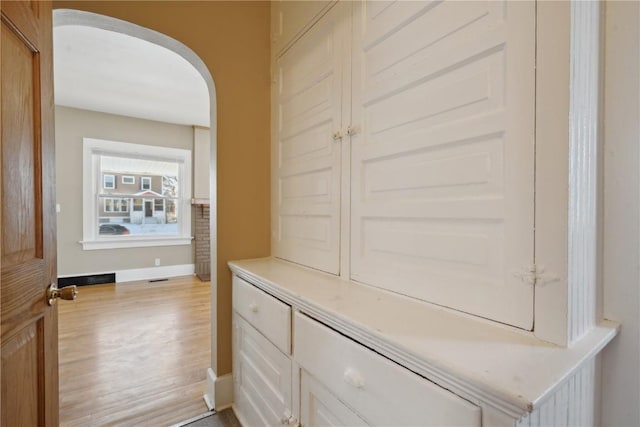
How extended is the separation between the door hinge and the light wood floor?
1.82 metres

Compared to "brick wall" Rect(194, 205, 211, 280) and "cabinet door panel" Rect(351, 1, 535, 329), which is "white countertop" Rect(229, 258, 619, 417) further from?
"brick wall" Rect(194, 205, 211, 280)

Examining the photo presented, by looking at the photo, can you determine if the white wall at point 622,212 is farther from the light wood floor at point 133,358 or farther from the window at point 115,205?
the window at point 115,205

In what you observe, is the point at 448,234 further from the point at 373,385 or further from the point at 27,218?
the point at 27,218

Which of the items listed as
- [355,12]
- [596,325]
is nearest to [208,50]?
[355,12]

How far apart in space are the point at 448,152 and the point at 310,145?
2.63 feet

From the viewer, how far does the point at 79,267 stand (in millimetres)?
4230

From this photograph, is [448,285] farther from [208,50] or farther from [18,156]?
[208,50]

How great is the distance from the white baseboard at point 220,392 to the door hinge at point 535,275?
164 centimetres

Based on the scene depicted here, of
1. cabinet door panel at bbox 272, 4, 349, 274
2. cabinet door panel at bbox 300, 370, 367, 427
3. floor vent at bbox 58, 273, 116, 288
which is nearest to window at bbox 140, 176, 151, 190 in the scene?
floor vent at bbox 58, 273, 116, 288

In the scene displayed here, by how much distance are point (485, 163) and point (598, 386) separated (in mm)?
643

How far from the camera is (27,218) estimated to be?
2.52ft

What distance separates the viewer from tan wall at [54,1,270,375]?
5.51ft

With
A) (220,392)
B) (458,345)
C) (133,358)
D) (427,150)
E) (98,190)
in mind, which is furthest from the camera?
(98,190)

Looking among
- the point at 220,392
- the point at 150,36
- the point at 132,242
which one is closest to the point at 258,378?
the point at 220,392
